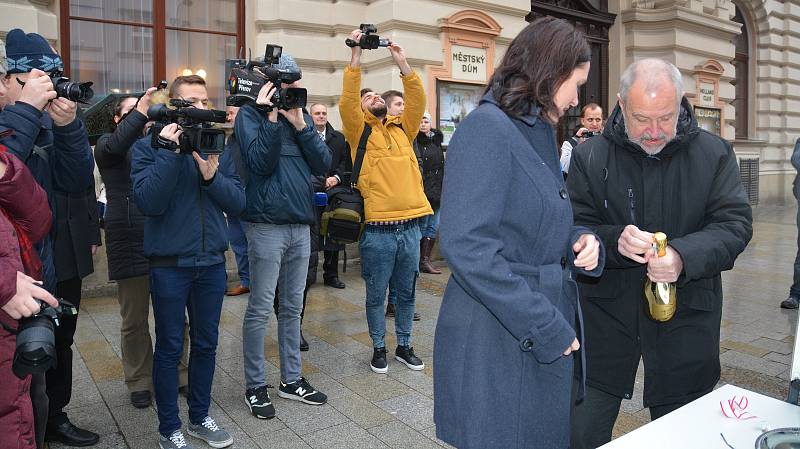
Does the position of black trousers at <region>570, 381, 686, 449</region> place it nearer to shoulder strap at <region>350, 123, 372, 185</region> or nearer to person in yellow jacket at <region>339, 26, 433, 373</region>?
person in yellow jacket at <region>339, 26, 433, 373</region>

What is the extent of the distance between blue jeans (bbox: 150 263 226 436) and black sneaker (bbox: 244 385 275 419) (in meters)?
0.32

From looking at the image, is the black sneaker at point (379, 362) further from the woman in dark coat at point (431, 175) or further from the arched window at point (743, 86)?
the arched window at point (743, 86)

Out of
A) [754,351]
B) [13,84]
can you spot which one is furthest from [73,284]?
[754,351]

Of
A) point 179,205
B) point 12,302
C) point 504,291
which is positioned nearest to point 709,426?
point 504,291

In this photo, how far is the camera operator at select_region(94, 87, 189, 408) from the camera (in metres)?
3.93

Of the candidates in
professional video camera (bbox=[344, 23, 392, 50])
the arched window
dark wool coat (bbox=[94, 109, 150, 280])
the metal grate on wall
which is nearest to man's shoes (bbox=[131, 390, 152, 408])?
dark wool coat (bbox=[94, 109, 150, 280])

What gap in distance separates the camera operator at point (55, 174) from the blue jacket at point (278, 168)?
849 millimetres

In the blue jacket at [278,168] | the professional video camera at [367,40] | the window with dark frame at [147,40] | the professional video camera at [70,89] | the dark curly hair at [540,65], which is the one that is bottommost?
the blue jacket at [278,168]

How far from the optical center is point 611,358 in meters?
2.48

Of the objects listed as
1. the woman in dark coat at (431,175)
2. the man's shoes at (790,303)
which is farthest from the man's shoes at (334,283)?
the man's shoes at (790,303)

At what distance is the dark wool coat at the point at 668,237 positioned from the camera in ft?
7.82

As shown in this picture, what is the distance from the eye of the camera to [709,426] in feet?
5.39

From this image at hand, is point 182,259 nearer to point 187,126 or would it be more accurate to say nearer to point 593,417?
point 187,126

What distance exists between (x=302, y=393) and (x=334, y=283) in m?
3.26
